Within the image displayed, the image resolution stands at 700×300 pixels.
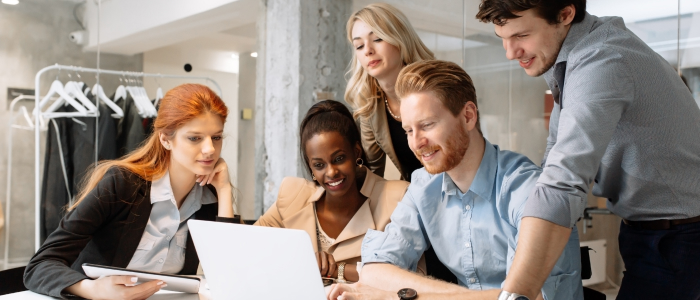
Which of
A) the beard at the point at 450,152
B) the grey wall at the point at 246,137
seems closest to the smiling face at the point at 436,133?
the beard at the point at 450,152

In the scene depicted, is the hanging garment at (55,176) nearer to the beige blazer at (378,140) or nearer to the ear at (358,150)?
the beige blazer at (378,140)

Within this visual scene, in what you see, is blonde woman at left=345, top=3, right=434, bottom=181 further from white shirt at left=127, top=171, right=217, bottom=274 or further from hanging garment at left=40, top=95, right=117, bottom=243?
hanging garment at left=40, top=95, right=117, bottom=243

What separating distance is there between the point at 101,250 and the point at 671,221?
1783 millimetres

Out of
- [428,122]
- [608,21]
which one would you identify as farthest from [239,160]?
[608,21]

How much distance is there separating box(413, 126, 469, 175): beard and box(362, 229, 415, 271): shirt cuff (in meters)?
0.27

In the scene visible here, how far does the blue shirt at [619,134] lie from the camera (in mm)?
1249

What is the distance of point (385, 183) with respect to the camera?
2.25 meters

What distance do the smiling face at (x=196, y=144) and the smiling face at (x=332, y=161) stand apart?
1.19 feet

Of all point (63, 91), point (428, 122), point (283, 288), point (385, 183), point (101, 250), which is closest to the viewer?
point (283, 288)

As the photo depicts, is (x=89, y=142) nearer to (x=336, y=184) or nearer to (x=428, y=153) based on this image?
(x=336, y=184)

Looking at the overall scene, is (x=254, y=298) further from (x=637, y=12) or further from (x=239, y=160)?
(x=239, y=160)

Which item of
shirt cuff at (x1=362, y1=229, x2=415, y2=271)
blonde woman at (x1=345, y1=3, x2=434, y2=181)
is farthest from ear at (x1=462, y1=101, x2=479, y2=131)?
blonde woman at (x1=345, y1=3, x2=434, y2=181)

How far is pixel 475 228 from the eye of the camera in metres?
Result: 1.62

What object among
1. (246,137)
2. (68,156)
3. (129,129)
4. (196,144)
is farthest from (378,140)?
(68,156)
